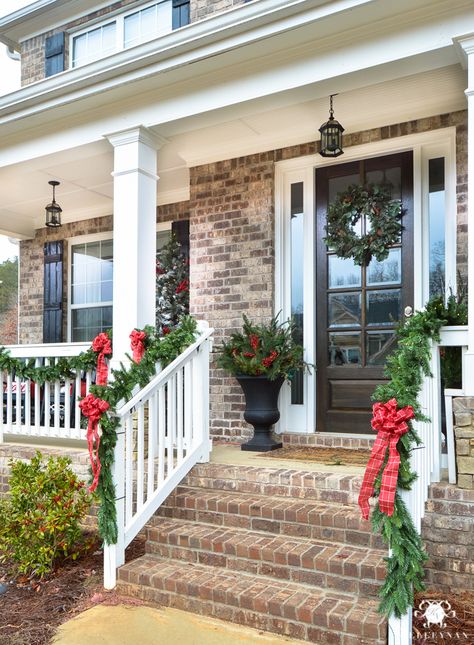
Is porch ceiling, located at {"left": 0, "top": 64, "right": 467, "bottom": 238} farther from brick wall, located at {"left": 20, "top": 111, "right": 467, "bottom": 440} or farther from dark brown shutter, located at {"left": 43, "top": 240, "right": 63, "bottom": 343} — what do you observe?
dark brown shutter, located at {"left": 43, "top": 240, "right": 63, "bottom": 343}

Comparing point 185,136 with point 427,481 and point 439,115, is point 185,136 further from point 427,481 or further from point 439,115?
point 427,481

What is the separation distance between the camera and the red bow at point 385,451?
2.45 metres

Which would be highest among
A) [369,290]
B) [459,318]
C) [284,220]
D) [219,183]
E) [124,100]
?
[124,100]

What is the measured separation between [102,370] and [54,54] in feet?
17.3

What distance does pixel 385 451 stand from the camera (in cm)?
252

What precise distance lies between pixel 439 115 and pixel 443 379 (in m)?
2.29

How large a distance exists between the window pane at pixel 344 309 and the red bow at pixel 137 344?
70.1 inches

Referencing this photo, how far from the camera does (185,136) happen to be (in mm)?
4789

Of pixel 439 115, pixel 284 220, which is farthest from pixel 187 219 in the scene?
pixel 439 115

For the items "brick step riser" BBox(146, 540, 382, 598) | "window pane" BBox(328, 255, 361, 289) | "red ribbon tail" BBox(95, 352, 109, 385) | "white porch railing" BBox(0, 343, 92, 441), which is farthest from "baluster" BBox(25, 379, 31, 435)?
"window pane" BBox(328, 255, 361, 289)

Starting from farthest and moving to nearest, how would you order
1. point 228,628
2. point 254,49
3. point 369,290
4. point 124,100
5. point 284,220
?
point 284,220
point 369,290
point 124,100
point 254,49
point 228,628

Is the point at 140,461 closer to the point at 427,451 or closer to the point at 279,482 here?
the point at 279,482

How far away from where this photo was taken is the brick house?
3676 mm

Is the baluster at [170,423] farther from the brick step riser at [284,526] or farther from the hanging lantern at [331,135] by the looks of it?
the hanging lantern at [331,135]
